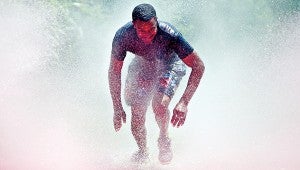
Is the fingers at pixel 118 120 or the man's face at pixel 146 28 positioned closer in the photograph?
the man's face at pixel 146 28

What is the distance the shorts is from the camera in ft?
16.2

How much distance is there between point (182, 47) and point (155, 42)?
0.33 meters

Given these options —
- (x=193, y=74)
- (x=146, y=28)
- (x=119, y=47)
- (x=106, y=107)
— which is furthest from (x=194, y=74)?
(x=106, y=107)

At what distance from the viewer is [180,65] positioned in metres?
5.12

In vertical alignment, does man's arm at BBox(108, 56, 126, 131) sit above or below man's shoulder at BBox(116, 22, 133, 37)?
below

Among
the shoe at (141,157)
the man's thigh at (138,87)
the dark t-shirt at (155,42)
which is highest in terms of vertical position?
the dark t-shirt at (155,42)

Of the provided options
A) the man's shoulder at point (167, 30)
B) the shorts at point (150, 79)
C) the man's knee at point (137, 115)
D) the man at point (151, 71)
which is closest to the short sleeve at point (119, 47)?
the man at point (151, 71)

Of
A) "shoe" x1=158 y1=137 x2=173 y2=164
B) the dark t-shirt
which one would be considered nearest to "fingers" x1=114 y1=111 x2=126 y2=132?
the dark t-shirt

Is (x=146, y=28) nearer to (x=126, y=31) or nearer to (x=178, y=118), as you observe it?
(x=126, y=31)

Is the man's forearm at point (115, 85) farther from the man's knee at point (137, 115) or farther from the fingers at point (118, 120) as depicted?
the man's knee at point (137, 115)

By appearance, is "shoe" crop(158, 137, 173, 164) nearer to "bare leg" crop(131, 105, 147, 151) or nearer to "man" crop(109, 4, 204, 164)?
"man" crop(109, 4, 204, 164)

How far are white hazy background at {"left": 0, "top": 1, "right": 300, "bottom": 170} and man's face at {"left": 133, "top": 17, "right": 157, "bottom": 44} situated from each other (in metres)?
1.68

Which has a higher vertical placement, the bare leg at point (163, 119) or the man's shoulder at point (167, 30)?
the man's shoulder at point (167, 30)

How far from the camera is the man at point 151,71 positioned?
164 inches
